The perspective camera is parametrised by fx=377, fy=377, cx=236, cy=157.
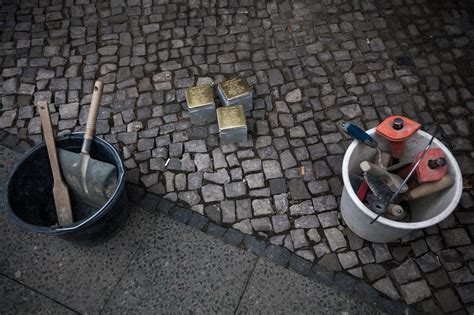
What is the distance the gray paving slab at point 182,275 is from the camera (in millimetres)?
3381

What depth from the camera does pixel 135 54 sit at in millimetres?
4980

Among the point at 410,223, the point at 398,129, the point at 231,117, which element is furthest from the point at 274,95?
the point at 410,223

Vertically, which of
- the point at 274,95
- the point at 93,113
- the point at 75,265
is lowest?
the point at 75,265

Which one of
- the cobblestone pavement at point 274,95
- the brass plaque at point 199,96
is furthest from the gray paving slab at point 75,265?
the brass plaque at point 199,96

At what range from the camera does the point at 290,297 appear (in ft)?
11.1

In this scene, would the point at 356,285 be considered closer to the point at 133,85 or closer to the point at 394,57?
the point at 394,57

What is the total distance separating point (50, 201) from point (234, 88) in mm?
2234

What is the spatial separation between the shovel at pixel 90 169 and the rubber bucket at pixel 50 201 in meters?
0.09

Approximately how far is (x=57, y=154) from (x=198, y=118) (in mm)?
1540

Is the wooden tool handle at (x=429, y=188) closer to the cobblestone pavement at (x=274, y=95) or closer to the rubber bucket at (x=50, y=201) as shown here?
the cobblestone pavement at (x=274, y=95)

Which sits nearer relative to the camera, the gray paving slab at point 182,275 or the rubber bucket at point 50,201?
the rubber bucket at point 50,201

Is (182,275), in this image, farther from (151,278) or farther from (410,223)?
(410,223)

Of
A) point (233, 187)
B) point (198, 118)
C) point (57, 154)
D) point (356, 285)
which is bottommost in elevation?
point (356, 285)

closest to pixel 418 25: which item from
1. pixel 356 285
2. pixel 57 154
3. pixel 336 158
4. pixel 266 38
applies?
pixel 266 38
